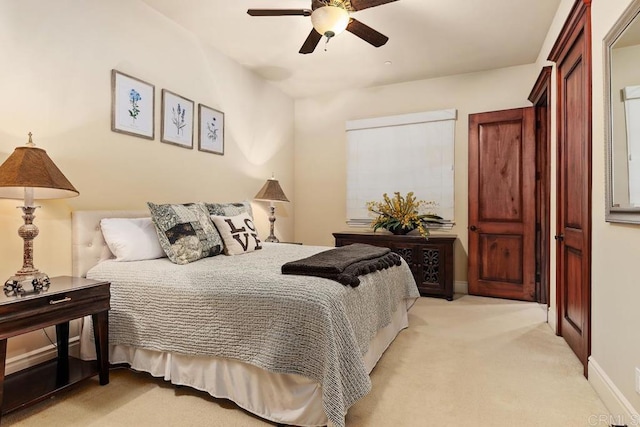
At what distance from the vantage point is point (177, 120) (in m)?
3.34

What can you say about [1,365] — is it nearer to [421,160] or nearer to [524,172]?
[421,160]

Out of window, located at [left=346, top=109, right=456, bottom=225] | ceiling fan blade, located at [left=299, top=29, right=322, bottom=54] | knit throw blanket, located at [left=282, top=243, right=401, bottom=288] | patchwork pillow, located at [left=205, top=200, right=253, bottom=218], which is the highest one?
ceiling fan blade, located at [left=299, top=29, right=322, bottom=54]

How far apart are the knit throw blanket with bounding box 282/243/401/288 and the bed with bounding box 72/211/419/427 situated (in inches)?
2.4

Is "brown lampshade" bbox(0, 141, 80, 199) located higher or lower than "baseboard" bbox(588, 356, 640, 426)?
higher

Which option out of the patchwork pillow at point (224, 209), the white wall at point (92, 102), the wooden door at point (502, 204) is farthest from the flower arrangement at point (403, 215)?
the white wall at point (92, 102)

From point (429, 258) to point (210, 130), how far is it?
2.84 m

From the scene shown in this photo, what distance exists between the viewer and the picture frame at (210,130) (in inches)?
143

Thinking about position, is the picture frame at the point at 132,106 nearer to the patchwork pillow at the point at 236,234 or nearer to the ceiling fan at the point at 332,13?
the patchwork pillow at the point at 236,234

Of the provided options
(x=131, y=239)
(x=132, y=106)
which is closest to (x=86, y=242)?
(x=131, y=239)

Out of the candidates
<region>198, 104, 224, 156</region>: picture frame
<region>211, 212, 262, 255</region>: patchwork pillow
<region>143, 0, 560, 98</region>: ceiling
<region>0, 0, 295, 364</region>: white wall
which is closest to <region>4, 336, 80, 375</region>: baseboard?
<region>0, 0, 295, 364</region>: white wall

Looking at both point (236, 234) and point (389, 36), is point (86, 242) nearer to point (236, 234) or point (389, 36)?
point (236, 234)

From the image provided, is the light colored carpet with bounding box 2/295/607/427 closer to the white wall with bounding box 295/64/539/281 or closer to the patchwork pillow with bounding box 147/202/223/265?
the patchwork pillow with bounding box 147/202/223/265

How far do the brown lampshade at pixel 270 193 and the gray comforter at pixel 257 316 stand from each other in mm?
1890

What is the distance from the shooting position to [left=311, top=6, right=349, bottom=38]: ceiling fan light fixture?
230 cm
